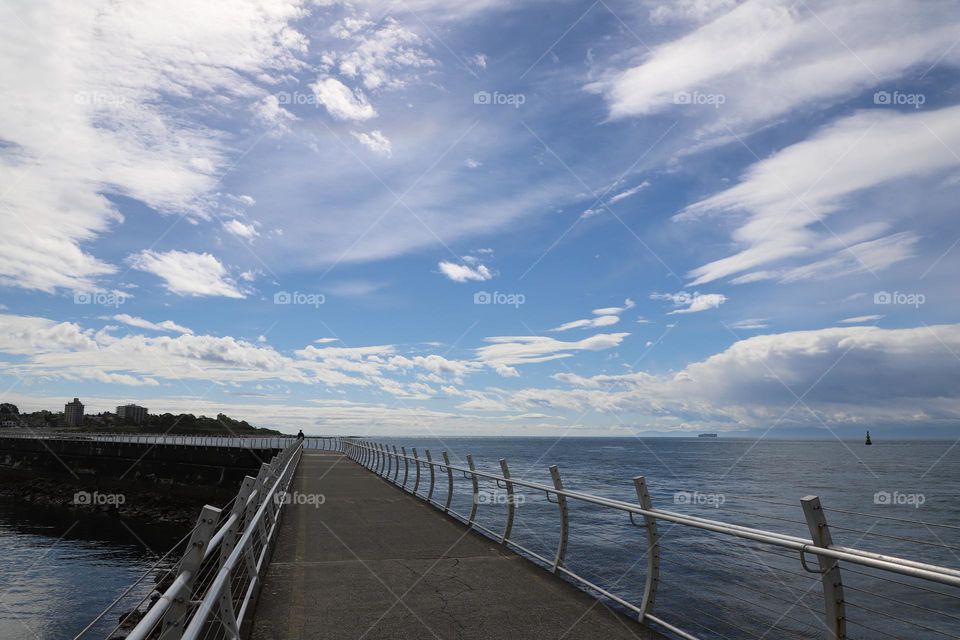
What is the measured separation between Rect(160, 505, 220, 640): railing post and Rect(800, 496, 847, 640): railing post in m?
3.70

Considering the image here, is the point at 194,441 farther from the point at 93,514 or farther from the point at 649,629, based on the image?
the point at 649,629

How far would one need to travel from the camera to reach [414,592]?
283 inches

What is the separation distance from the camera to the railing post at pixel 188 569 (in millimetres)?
3502

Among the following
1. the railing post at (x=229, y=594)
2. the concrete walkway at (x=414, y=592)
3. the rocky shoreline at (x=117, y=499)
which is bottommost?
the rocky shoreline at (x=117, y=499)

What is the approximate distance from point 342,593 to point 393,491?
12.5m

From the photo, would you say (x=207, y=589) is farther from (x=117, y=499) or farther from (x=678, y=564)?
(x=117, y=499)

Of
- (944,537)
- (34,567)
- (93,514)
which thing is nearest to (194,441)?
(93,514)

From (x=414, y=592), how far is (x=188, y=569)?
153 inches

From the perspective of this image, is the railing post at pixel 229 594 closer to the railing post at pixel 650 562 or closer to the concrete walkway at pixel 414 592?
the concrete walkway at pixel 414 592

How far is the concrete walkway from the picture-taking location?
19.4 ft

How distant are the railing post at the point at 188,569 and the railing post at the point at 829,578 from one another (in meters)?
3.70

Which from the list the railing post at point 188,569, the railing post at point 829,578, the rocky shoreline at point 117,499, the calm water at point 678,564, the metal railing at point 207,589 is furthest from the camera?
the rocky shoreline at point 117,499

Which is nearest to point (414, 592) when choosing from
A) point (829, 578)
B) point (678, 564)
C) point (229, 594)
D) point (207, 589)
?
point (229, 594)

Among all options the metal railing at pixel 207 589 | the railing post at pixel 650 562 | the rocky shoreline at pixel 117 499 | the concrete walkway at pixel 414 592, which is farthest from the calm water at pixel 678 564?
the metal railing at pixel 207 589
